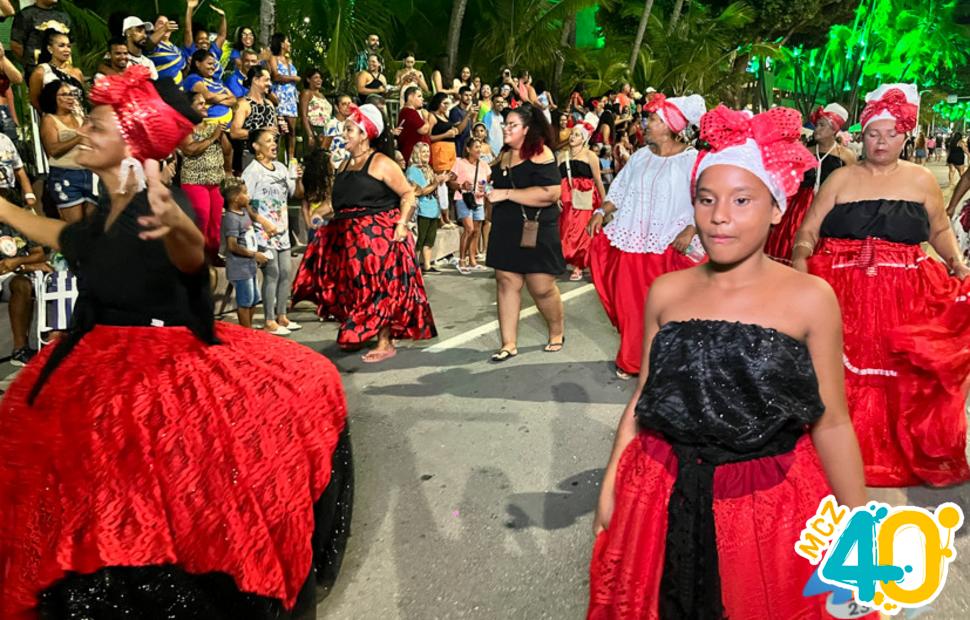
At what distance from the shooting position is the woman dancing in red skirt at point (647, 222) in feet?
18.6

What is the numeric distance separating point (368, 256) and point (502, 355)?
1352 mm

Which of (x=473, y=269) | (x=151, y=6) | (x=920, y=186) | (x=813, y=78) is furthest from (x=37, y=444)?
(x=813, y=78)

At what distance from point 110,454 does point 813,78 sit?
166 feet

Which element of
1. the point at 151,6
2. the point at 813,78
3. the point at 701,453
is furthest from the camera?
the point at 813,78

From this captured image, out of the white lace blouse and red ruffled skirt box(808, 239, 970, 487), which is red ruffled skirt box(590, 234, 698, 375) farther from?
red ruffled skirt box(808, 239, 970, 487)

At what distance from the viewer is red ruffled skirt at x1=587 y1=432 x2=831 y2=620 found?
6.21 ft

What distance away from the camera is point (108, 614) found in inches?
94.9

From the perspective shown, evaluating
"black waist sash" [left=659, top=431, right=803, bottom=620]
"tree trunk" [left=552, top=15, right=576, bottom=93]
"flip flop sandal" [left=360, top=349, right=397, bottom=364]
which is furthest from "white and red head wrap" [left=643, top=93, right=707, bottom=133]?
"tree trunk" [left=552, top=15, right=576, bottom=93]

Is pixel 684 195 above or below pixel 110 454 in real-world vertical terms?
above

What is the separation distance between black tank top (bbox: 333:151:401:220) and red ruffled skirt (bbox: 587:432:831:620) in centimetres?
461

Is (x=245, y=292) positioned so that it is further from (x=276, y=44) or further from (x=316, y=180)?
(x=276, y=44)

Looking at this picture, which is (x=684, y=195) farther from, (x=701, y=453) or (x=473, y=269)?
(x=473, y=269)

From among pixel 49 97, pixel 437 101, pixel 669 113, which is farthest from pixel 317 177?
pixel 437 101

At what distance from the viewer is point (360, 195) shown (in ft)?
20.8
